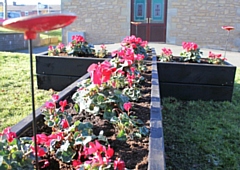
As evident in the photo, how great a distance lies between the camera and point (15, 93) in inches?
157

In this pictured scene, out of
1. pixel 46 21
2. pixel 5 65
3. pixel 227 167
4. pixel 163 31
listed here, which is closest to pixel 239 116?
pixel 227 167

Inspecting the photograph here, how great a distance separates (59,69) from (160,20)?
23.5ft

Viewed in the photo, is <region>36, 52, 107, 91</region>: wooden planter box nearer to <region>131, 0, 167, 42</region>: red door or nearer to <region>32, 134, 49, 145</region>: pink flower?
<region>32, 134, 49, 145</region>: pink flower

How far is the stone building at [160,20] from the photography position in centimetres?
1000

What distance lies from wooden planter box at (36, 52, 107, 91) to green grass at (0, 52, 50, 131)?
19 cm

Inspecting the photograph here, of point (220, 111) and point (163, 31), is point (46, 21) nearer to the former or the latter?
point (220, 111)

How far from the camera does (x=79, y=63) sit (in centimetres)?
409

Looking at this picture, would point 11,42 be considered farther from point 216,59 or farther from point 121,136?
point 121,136

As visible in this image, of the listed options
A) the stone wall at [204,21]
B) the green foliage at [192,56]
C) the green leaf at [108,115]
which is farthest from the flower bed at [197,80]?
the stone wall at [204,21]

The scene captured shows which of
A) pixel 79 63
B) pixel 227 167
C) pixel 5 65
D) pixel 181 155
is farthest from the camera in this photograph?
pixel 5 65

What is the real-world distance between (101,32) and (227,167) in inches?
361

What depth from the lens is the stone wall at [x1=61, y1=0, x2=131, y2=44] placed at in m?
10.5

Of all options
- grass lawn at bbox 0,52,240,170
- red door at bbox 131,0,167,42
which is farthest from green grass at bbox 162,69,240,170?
red door at bbox 131,0,167,42

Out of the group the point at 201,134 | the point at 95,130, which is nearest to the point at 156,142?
the point at 95,130
